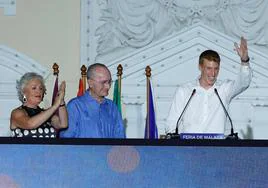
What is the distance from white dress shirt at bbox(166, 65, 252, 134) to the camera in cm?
605

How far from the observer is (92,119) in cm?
615

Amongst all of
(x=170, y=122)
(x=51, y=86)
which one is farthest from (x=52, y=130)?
(x=51, y=86)

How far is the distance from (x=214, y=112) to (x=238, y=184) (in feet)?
6.31

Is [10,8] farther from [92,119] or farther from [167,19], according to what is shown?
[92,119]

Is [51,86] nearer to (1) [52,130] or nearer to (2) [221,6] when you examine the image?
(2) [221,6]

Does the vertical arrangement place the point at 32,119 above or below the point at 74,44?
below

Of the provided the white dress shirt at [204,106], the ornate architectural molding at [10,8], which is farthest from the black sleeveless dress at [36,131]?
the ornate architectural molding at [10,8]

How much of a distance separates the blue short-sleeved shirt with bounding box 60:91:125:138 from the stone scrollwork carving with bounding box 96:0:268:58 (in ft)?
7.37

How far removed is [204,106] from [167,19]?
249 centimetres

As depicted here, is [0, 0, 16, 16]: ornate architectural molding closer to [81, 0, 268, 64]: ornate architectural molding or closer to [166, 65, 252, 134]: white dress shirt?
[81, 0, 268, 64]: ornate architectural molding

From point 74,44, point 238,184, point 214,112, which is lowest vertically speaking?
point 238,184

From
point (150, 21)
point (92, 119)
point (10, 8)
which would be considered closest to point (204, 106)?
point (92, 119)

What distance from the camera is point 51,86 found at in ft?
27.0

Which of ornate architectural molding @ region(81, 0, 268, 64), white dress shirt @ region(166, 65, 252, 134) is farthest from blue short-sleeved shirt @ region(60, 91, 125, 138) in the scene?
ornate architectural molding @ region(81, 0, 268, 64)
